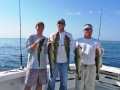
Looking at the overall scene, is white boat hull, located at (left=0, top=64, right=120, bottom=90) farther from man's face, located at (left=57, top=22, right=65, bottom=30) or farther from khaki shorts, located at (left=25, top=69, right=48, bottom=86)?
man's face, located at (left=57, top=22, right=65, bottom=30)

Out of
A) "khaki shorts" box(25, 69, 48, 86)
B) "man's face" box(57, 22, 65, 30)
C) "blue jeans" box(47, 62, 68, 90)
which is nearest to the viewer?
"khaki shorts" box(25, 69, 48, 86)

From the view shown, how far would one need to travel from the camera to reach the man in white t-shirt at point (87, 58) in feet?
13.1

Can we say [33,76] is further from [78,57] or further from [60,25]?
[60,25]

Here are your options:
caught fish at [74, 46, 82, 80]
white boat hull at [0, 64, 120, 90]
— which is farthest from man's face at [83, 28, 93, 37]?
white boat hull at [0, 64, 120, 90]

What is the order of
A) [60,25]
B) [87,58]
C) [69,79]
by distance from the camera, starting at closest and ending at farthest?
[60,25] → [87,58] → [69,79]

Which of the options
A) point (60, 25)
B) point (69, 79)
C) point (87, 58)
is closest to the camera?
point (60, 25)

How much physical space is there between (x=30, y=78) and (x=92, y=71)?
1609 millimetres

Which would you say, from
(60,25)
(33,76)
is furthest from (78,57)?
(33,76)

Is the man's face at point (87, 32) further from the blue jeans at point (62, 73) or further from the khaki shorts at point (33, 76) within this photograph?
the khaki shorts at point (33, 76)

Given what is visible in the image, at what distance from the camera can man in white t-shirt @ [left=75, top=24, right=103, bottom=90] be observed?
13.1ft

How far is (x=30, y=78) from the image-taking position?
12.0ft

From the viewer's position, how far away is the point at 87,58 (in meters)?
4.00

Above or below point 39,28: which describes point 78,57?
below

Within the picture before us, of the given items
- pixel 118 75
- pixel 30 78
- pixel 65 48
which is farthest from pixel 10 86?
pixel 118 75
